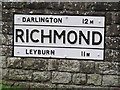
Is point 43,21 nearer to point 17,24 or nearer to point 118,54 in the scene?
point 17,24

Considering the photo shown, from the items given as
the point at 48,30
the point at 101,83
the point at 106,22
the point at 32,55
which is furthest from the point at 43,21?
the point at 101,83

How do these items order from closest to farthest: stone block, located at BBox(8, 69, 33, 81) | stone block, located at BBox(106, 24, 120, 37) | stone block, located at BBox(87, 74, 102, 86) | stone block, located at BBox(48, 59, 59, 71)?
stone block, located at BBox(106, 24, 120, 37)
stone block, located at BBox(87, 74, 102, 86)
stone block, located at BBox(48, 59, 59, 71)
stone block, located at BBox(8, 69, 33, 81)

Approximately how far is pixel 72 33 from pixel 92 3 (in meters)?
0.63

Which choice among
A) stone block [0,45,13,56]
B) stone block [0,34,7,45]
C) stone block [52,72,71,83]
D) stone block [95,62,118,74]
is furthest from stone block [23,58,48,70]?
stone block [95,62,118,74]

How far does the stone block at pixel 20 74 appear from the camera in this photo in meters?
6.55

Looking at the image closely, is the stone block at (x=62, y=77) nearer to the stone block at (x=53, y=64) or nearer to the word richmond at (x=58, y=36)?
the stone block at (x=53, y=64)

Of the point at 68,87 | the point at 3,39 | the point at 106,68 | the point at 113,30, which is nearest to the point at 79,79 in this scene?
the point at 68,87

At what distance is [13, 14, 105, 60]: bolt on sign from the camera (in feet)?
20.6

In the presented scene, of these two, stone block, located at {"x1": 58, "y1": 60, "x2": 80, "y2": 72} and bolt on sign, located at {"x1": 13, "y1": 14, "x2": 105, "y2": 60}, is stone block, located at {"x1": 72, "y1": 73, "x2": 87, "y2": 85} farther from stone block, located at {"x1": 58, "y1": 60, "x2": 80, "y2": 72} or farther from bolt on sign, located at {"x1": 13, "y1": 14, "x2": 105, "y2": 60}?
bolt on sign, located at {"x1": 13, "y1": 14, "x2": 105, "y2": 60}

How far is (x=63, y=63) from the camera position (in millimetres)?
6426

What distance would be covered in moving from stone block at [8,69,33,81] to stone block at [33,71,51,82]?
9 cm

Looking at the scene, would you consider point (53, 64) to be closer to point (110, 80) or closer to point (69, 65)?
point (69, 65)

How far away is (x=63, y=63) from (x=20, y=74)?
2.71 ft

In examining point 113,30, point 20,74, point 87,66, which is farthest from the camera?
point 20,74
